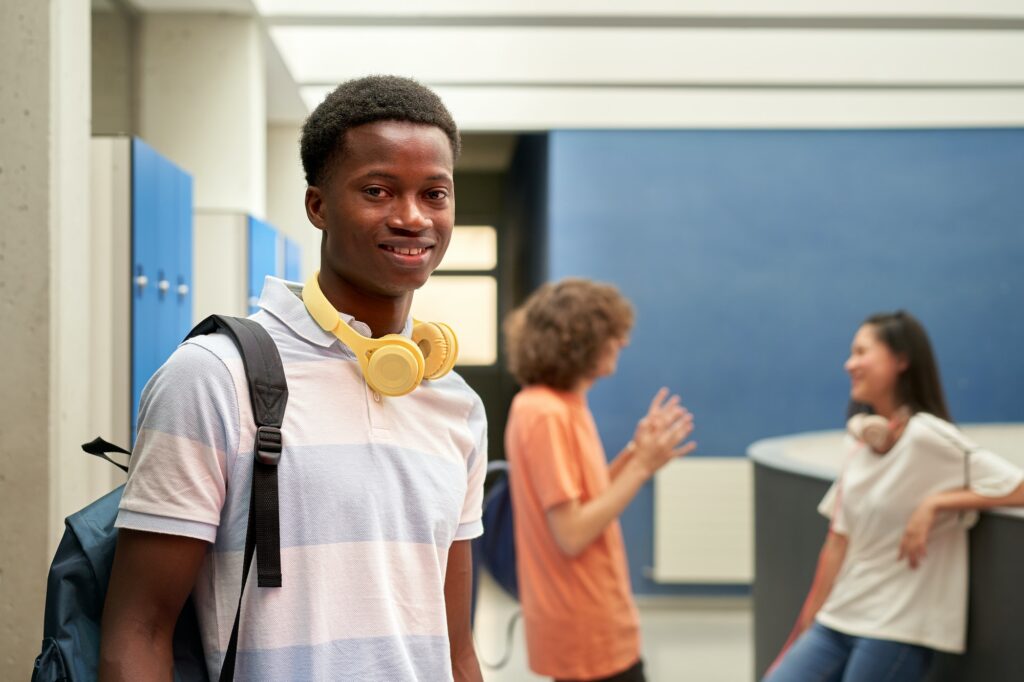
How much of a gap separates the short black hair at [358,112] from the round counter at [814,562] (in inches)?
94.5

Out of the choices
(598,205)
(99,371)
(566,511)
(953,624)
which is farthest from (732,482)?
(99,371)

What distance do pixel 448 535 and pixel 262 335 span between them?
1.16 ft

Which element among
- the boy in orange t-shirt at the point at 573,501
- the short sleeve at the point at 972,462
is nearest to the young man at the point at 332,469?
the boy in orange t-shirt at the point at 573,501

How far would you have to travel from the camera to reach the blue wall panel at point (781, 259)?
26.0ft

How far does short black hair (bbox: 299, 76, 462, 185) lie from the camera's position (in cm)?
128

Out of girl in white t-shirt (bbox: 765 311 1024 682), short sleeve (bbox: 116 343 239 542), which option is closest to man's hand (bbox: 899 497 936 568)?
girl in white t-shirt (bbox: 765 311 1024 682)

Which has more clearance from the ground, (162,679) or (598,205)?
(598,205)

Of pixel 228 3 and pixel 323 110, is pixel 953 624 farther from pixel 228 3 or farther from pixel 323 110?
pixel 228 3

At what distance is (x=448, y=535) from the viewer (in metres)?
1.33

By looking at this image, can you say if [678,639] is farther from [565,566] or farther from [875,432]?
[565,566]

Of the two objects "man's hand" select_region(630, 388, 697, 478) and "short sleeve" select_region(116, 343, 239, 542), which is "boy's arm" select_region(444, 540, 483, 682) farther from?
"man's hand" select_region(630, 388, 697, 478)

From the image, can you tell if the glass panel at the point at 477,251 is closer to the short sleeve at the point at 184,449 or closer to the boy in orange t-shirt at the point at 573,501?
the boy in orange t-shirt at the point at 573,501

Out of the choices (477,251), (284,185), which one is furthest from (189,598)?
(477,251)

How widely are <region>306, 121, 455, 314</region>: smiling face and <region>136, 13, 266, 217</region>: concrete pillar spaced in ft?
13.2
